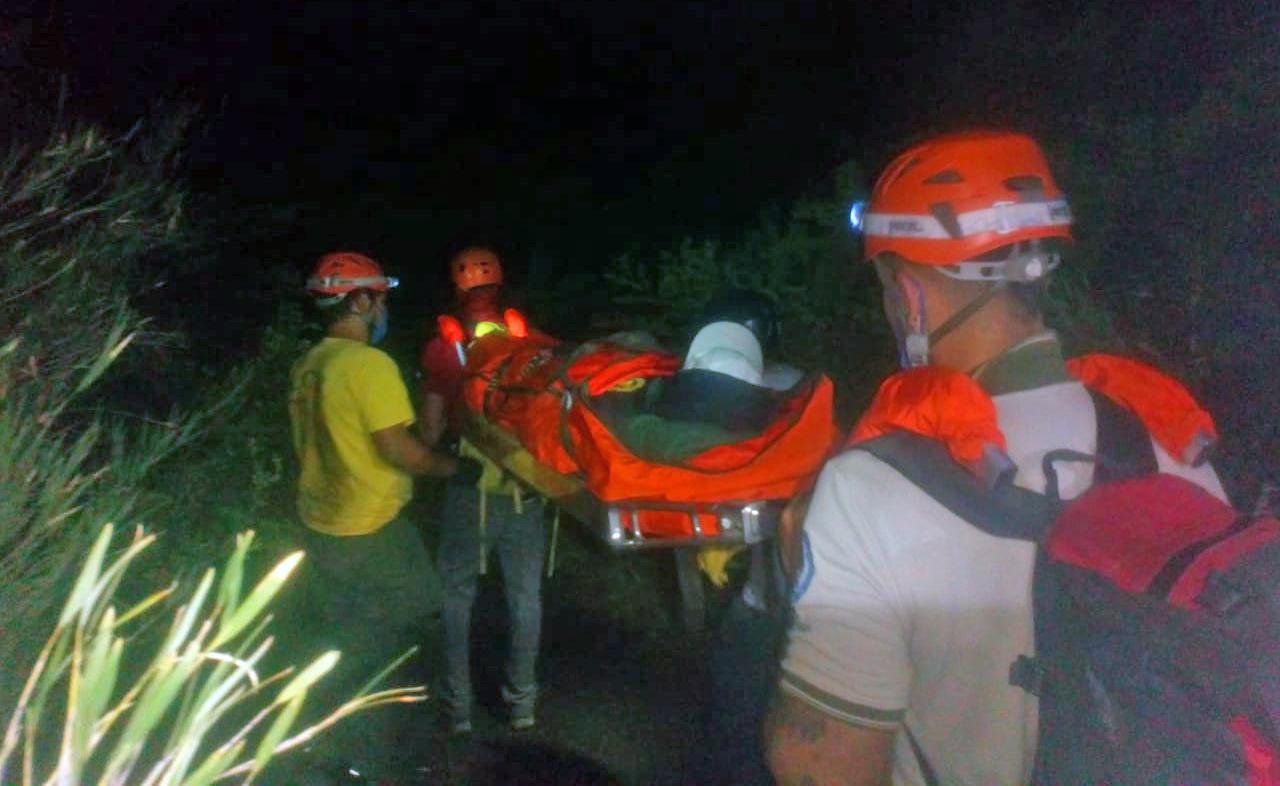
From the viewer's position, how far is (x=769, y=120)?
39.2ft

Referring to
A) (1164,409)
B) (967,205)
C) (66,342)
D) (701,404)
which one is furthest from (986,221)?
(66,342)

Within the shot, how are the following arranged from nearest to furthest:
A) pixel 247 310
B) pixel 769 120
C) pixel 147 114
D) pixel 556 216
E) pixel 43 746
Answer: pixel 43 746
pixel 147 114
pixel 247 310
pixel 769 120
pixel 556 216

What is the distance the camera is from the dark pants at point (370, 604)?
4309mm

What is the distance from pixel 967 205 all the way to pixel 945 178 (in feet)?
0.24

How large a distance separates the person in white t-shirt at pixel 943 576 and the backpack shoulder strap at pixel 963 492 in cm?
3

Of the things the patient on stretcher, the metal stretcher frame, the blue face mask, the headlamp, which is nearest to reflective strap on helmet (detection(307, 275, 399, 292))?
the blue face mask

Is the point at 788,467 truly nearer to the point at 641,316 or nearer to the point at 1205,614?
the point at 1205,614

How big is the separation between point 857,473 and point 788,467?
1057mm

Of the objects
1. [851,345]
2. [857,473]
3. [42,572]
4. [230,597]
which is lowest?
[851,345]

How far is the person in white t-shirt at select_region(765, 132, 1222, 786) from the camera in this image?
1739mm

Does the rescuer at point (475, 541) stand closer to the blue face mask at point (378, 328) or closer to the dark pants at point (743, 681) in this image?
the blue face mask at point (378, 328)

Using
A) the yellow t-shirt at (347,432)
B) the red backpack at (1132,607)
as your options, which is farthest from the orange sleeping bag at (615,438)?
the red backpack at (1132,607)

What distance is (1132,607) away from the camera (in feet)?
4.67

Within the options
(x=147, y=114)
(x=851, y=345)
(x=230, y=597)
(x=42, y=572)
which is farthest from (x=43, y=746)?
(x=851, y=345)
